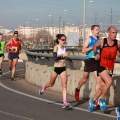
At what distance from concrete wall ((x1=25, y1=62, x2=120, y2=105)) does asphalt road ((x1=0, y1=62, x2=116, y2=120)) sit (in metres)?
0.32

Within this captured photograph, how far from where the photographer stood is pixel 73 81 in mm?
12953

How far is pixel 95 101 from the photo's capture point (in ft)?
33.3

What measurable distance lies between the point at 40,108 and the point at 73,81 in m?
2.65

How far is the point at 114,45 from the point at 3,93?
518 centimetres

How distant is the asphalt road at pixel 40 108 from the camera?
9312mm

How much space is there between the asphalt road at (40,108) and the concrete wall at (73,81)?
1.04 feet

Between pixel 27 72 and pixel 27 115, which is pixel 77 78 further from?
pixel 27 72

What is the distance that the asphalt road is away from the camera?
9.31 m

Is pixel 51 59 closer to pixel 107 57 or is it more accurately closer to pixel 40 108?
pixel 40 108

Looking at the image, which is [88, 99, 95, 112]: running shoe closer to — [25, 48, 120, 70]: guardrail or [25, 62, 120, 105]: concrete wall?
[25, 62, 120, 105]: concrete wall

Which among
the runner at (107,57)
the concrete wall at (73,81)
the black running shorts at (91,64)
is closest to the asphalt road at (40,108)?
the concrete wall at (73,81)

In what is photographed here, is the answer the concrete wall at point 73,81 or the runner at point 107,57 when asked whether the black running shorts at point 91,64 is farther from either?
the runner at point 107,57

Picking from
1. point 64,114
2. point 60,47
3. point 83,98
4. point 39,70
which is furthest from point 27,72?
point 64,114

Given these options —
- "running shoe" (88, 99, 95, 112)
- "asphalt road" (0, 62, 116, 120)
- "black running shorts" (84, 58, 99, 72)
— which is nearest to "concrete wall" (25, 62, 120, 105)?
"asphalt road" (0, 62, 116, 120)
